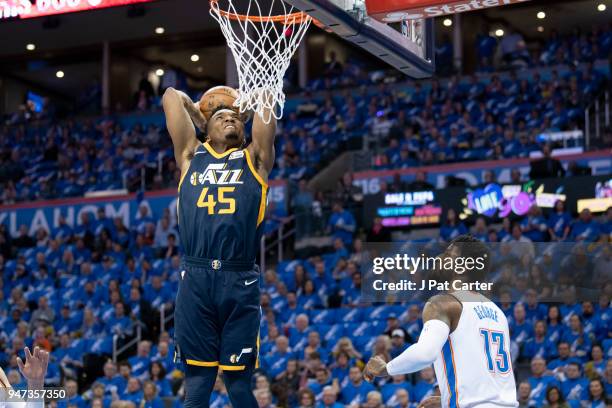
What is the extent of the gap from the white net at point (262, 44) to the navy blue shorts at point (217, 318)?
3.35 feet

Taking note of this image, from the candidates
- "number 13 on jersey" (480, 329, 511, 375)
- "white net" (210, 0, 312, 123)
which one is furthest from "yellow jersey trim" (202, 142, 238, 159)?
"number 13 on jersey" (480, 329, 511, 375)

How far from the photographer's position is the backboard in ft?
24.2

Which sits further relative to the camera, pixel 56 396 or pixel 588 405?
pixel 588 405

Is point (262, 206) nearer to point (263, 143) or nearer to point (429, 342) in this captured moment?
point (263, 143)

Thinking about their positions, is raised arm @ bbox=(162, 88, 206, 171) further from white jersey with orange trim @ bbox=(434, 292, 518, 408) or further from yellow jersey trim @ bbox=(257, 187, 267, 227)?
white jersey with orange trim @ bbox=(434, 292, 518, 408)

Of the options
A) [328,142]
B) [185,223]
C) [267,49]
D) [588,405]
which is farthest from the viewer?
[328,142]

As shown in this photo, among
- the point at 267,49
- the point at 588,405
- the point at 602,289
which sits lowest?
the point at 588,405

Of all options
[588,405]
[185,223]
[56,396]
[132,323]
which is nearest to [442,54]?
[132,323]

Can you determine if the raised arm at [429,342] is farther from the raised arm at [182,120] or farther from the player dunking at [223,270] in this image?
the raised arm at [182,120]

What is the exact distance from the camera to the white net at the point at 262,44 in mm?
7121

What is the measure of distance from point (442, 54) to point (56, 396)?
18.9 meters

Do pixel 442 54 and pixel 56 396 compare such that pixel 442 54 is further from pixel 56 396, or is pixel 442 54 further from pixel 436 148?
pixel 56 396

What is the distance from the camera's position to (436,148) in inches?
870

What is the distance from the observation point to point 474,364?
6.25 metres
